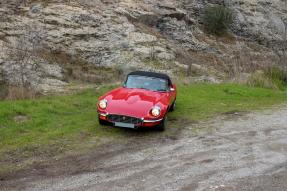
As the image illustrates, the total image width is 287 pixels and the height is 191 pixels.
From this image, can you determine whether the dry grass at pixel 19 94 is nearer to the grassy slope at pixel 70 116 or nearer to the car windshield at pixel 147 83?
the grassy slope at pixel 70 116

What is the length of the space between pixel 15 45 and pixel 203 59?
1058cm

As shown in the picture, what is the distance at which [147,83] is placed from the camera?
13.6 m

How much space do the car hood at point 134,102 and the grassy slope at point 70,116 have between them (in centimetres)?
61

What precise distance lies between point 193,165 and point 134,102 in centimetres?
311

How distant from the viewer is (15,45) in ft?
68.8

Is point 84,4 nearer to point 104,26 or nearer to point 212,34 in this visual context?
point 104,26

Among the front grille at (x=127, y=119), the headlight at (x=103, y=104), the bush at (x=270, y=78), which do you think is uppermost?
the headlight at (x=103, y=104)

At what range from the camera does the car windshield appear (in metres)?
13.5

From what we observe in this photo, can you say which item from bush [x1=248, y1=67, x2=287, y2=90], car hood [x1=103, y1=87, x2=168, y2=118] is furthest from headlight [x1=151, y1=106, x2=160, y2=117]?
bush [x1=248, y1=67, x2=287, y2=90]

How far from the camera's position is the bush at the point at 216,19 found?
30.4m

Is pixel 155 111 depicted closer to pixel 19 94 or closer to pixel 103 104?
pixel 103 104

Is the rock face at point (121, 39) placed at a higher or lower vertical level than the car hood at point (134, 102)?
lower

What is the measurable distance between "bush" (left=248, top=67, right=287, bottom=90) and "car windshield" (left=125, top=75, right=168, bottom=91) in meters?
8.95

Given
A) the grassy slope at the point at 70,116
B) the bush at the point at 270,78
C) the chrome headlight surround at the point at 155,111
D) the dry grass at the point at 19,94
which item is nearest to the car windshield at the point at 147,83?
the grassy slope at the point at 70,116
